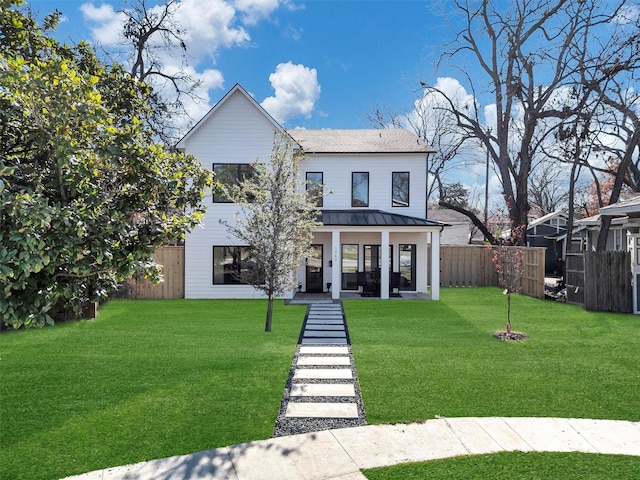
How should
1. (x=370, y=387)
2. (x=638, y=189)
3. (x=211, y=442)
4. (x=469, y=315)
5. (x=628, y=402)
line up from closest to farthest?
(x=211, y=442)
(x=628, y=402)
(x=370, y=387)
(x=469, y=315)
(x=638, y=189)

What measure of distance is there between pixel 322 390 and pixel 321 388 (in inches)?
3.3

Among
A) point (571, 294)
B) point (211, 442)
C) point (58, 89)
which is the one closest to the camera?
point (58, 89)

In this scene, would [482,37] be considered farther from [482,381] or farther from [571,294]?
[482,381]

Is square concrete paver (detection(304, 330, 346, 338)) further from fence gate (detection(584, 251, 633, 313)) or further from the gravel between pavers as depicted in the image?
fence gate (detection(584, 251, 633, 313))

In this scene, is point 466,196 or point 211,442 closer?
point 211,442

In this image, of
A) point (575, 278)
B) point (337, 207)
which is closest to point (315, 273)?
point (337, 207)

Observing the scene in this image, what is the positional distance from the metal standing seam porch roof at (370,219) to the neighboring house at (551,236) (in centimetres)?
1669

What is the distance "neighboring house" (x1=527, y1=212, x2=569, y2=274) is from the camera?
29239 mm

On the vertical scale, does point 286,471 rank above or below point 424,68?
below

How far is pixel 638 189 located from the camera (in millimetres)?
20672

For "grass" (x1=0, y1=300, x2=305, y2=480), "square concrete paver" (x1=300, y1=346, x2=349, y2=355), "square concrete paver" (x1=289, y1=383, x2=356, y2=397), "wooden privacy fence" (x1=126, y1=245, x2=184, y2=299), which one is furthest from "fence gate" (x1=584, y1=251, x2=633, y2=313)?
"wooden privacy fence" (x1=126, y1=245, x2=184, y2=299)

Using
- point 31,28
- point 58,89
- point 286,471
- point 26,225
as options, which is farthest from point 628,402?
point 31,28

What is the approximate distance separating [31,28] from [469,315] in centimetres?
1213

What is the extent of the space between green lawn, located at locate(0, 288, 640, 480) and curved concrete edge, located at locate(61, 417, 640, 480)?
9.5 inches
